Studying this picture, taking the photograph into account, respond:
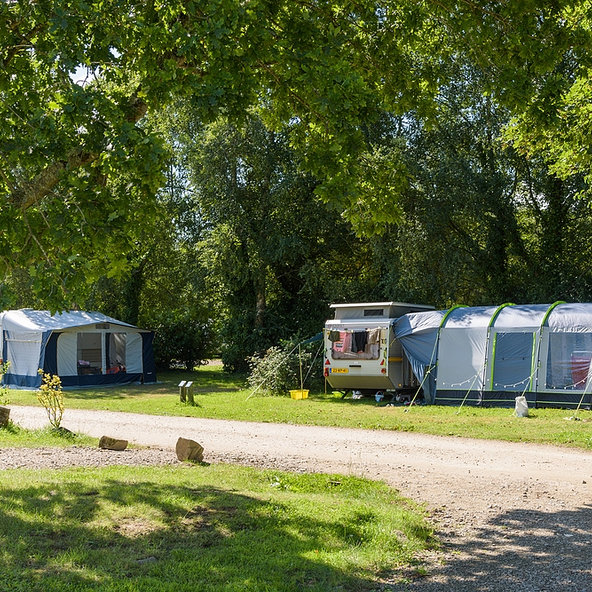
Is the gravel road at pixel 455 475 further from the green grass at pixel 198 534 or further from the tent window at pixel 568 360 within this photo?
the tent window at pixel 568 360

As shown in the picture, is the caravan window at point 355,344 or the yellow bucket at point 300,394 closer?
the caravan window at point 355,344

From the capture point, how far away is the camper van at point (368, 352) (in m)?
18.0

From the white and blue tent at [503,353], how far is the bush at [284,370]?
11.9 feet

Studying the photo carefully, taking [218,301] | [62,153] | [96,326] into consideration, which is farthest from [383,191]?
[218,301]

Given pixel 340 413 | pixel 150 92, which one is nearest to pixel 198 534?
pixel 150 92

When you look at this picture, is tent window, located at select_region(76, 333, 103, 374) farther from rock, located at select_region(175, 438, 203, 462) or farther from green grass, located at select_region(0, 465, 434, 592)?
green grass, located at select_region(0, 465, 434, 592)

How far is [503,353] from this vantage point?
16344mm

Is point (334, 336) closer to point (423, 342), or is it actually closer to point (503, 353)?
A: point (423, 342)

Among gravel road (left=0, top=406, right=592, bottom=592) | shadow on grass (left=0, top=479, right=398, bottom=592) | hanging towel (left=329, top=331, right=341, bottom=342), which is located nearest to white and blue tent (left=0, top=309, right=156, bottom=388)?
gravel road (left=0, top=406, right=592, bottom=592)

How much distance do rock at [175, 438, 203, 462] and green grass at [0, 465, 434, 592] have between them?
3.95ft

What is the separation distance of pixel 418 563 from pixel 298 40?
17.5ft

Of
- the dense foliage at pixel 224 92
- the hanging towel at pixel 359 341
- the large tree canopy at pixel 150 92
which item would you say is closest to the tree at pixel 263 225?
the hanging towel at pixel 359 341

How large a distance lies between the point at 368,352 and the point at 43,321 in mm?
11668

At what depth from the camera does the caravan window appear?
712 inches
